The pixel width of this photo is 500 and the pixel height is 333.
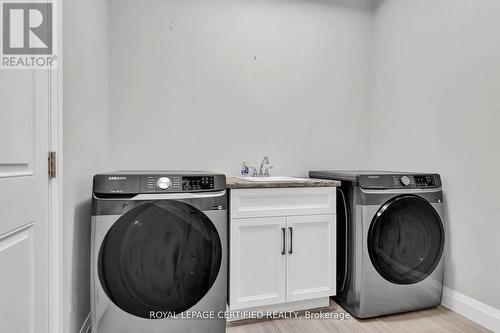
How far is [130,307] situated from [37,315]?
490mm

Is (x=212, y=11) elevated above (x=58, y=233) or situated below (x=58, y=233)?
above

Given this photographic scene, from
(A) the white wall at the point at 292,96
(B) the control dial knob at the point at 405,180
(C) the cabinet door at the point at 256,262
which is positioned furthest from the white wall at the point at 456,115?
Result: (C) the cabinet door at the point at 256,262

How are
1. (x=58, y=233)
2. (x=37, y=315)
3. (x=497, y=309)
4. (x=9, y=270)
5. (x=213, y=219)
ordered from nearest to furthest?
(x=9, y=270), (x=37, y=315), (x=58, y=233), (x=213, y=219), (x=497, y=309)

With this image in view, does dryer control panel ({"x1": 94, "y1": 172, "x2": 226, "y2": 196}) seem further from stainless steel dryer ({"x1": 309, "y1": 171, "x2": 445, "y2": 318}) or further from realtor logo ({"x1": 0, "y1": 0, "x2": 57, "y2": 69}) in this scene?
stainless steel dryer ({"x1": 309, "y1": 171, "x2": 445, "y2": 318})

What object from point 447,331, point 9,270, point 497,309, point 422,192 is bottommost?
point 447,331

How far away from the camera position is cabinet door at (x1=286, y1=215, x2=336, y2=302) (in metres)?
1.99

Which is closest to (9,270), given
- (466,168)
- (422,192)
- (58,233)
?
(58,233)

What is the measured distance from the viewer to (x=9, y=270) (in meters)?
0.95

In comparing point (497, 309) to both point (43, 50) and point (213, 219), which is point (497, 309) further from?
point (43, 50)

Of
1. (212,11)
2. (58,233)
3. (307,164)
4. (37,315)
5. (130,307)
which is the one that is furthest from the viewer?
(307,164)

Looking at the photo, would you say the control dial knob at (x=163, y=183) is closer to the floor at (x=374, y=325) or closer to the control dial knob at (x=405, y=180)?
the floor at (x=374, y=325)

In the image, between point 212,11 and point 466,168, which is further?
point 212,11

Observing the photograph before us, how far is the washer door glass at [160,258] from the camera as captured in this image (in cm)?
154

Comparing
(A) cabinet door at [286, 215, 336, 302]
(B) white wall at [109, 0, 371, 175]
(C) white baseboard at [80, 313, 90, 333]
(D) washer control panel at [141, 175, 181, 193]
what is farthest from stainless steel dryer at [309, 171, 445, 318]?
(C) white baseboard at [80, 313, 90, 333]
